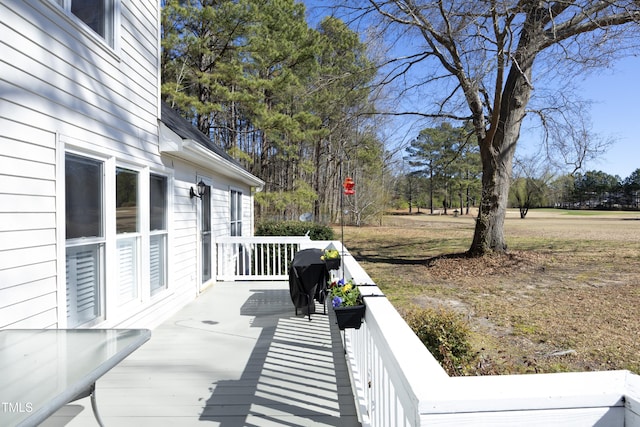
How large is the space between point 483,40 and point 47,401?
8535 millimetres

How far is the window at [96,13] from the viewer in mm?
3143

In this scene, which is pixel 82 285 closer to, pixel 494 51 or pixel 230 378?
pixel 230 378

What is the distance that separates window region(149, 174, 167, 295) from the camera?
459 centimetres

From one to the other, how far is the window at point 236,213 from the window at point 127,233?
15.0 feet

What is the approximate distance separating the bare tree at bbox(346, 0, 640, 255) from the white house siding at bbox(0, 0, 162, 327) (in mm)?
6305

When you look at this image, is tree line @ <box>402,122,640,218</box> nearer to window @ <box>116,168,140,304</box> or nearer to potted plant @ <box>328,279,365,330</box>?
window @ <box>116,168,140,304</box>

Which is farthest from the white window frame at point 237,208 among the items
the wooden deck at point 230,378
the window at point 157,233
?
the wooden deck at point 230,378

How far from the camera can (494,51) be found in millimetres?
7348

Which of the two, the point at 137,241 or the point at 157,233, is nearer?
the point at 137,241

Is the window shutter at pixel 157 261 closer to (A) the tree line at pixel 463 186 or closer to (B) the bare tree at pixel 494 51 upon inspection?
(B) the bare tree at pixel 494 51

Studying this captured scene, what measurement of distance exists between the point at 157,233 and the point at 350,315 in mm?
3229

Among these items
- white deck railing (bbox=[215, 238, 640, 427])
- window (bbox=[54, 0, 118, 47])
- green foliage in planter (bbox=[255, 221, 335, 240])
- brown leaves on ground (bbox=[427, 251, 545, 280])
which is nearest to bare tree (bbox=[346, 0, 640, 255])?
brown leaves on ground (bbox=[427, 251, 545, 280])

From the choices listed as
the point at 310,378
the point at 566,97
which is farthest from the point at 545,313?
the point at 566,97

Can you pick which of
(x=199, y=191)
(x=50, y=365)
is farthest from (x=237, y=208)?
(x=50, y=365)
